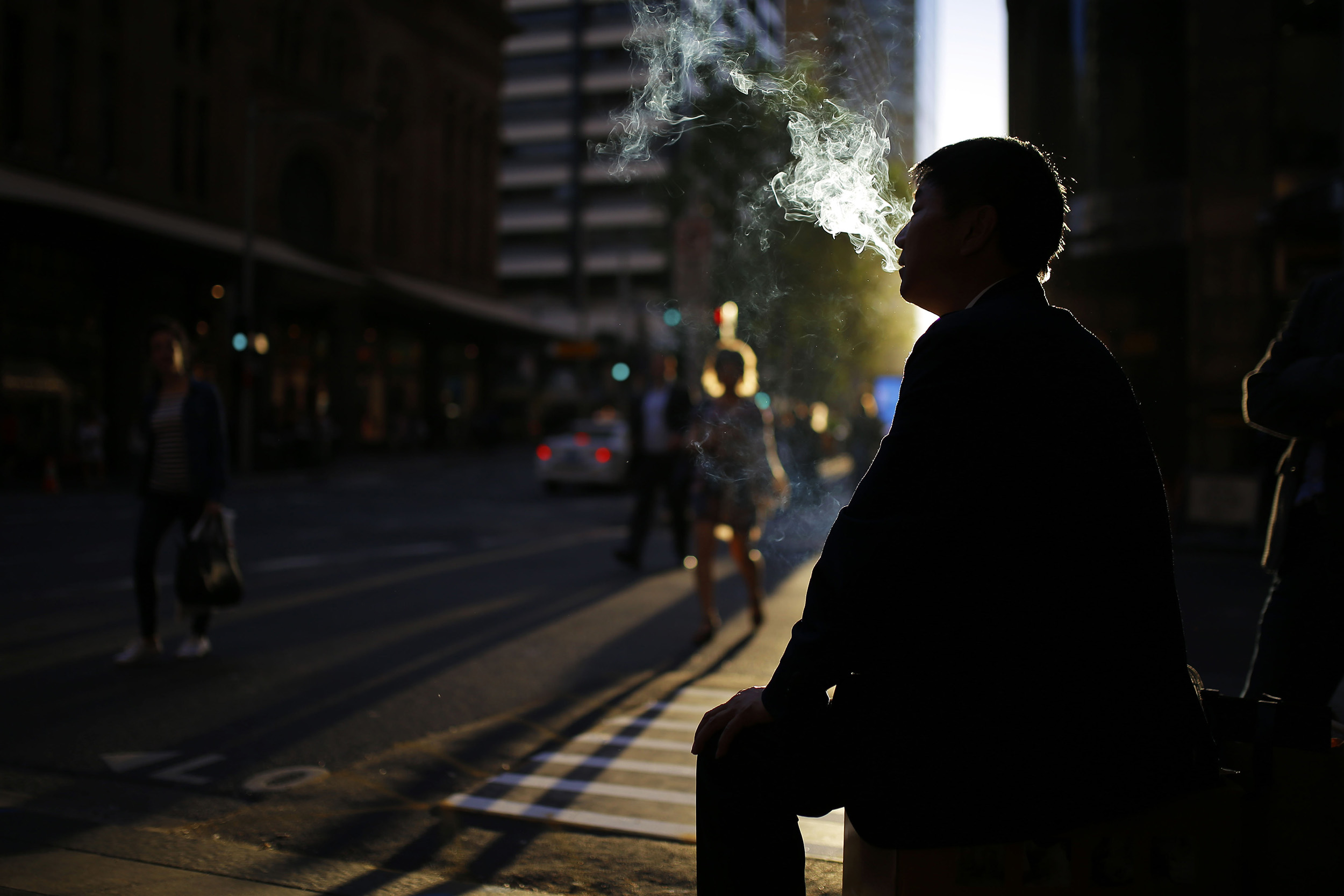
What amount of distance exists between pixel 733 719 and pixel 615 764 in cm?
263

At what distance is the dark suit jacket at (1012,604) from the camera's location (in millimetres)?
1572

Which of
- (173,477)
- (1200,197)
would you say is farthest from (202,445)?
(1200,197)

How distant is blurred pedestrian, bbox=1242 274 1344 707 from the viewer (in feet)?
9.39

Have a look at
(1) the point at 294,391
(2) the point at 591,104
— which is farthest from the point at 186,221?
(2) the point at 591,104

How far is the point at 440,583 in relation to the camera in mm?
9305

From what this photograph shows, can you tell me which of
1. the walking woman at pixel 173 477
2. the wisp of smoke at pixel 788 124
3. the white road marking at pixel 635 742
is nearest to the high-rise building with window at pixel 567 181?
the walking woman at pixel 173 477

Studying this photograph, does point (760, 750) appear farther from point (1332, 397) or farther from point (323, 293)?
point (323, 293)

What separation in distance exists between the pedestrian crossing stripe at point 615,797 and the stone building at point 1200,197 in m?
9.51

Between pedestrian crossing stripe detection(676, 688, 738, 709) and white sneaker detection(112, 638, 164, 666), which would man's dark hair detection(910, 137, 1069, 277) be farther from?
white sneaker detection(112, 638, 164, 666)

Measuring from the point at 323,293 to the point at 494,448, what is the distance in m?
11.2

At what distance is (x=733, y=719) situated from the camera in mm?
1760

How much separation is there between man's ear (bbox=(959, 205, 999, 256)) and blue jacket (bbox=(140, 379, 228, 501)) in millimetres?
5070

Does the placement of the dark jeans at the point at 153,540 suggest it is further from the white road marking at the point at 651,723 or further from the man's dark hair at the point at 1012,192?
the man's dark hair at the point at 1012,192

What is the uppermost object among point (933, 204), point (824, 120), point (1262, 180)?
point (1262, 180)
